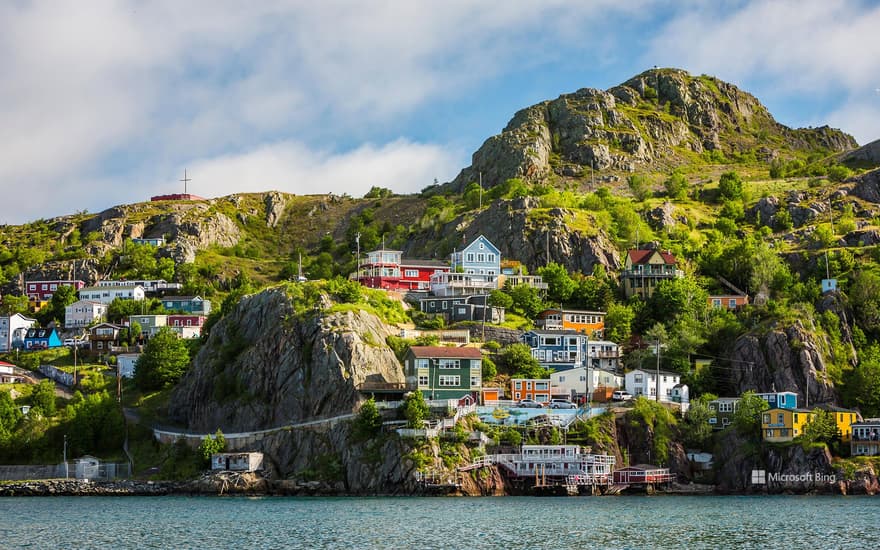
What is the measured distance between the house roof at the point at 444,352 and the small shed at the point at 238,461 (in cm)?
1731

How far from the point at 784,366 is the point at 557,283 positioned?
107 ft

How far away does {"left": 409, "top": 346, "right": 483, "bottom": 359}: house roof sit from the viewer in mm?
106375

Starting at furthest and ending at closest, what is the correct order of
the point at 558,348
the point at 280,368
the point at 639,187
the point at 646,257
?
the point at 639,187, the point at 646,257, the point at 558,348, the point at 280,368

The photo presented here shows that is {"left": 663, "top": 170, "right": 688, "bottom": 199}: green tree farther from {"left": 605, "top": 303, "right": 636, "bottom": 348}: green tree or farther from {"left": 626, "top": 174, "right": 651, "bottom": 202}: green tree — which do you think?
{"left": 605, "top": 303, "right": 636, "bottom": 348}: green tree

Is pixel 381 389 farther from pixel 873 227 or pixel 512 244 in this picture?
pixel 873 227

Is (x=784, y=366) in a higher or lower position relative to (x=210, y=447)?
higher

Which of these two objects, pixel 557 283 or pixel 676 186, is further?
pixel 676 186

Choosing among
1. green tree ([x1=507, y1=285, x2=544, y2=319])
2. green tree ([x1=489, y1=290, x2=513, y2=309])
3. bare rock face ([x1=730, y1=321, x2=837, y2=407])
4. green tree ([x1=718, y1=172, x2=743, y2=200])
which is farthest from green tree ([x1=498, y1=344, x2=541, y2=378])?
green tree ([x1=718, y1=172, x2=743, y2=200])

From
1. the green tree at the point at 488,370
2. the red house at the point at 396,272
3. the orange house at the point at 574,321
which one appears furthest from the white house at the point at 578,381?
the red house at the point at 396,272

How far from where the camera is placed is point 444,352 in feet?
350

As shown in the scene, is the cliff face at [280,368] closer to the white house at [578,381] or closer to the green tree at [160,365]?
the green tree at [160,365]

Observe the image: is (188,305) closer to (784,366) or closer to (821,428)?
(784,366)

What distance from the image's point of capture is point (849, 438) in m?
101

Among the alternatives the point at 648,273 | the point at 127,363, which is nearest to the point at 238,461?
the point at 127,363
